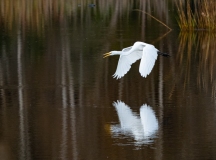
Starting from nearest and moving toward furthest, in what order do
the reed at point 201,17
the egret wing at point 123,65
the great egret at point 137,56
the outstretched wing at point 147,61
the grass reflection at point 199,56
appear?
the outstretched wing at point 147,61
the great egret at point 137,56
the egret wing at point 123,65
the grass reflection at point 199,56
the reed at point 201,17

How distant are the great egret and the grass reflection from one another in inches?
43.0

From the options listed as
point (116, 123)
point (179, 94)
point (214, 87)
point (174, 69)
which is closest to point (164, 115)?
point (116, 123)

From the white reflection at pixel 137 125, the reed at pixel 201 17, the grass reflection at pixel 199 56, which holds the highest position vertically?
the reed at pixel 201 17

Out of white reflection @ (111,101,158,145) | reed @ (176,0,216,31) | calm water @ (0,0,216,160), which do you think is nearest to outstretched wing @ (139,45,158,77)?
calm water @ (0,0,216,160)

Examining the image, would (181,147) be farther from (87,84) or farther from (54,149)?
(87,84)

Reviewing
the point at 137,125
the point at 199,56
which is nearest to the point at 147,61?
the point at 137,125

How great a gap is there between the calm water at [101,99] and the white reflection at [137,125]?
0.04 feet

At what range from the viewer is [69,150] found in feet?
24.4

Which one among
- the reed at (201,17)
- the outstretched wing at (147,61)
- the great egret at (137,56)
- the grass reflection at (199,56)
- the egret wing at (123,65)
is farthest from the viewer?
the reed at (201,17)

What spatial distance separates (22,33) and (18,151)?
12.8m

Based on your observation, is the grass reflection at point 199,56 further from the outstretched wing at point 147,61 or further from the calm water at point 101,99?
the outstretched wing at point 147,61

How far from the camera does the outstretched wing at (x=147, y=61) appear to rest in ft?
33.3

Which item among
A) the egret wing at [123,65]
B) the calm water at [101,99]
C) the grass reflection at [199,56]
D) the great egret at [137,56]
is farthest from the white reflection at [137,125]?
the grass reflection at [199,56]

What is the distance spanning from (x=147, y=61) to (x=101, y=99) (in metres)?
0.86
